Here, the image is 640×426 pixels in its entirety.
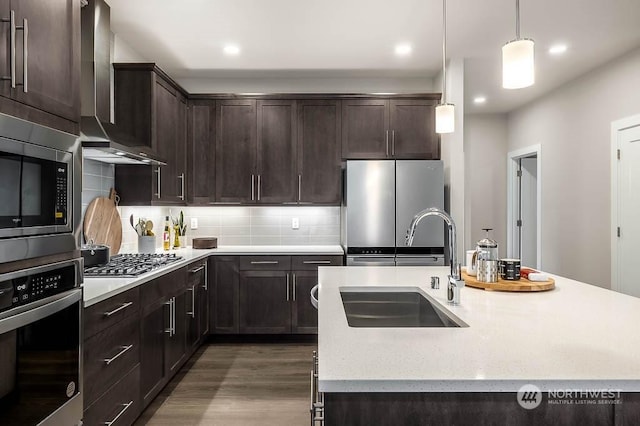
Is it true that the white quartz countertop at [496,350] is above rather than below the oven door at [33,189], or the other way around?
below

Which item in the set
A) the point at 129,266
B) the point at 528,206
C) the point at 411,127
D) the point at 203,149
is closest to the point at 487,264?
the point at 129,266

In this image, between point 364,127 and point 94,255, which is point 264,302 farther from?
point 364,127

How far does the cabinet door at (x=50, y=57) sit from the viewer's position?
1259mm

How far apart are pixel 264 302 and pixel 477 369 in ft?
10.2

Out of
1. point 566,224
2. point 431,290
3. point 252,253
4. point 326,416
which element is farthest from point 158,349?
point 566,224

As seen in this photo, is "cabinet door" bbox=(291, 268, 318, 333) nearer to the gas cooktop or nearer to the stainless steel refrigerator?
the stainless steel refrigerator

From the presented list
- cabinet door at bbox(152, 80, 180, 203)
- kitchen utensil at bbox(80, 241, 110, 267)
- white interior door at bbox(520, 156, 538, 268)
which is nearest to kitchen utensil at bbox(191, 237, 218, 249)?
cabinet door at bbox(152, 80, 180, 203)

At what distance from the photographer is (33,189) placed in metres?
1.30

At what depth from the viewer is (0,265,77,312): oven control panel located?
1.19m

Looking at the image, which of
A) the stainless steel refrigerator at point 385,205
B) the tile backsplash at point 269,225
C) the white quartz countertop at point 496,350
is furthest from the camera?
the tile backsplash at point 269,225

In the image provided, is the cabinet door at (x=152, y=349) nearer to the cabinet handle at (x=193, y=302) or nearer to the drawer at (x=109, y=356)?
the drawer at (x=109, y=356)

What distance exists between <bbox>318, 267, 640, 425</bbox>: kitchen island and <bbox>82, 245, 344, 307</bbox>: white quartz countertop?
1.16m

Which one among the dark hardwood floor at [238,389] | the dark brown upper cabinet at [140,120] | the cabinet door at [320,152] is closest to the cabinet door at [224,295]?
the dark hardwood floor at [238,389]

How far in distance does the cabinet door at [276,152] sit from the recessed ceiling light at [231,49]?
1.90 feet
